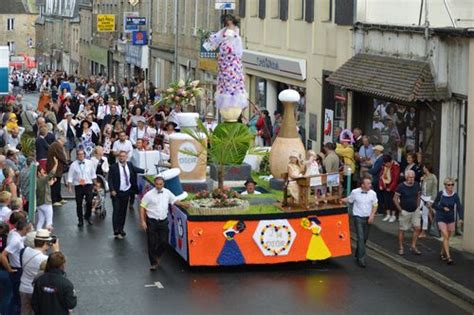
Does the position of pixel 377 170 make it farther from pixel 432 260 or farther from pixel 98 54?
pixel 98 54

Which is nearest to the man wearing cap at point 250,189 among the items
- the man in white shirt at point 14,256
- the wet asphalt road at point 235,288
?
the wet asphalt road at point 235,288

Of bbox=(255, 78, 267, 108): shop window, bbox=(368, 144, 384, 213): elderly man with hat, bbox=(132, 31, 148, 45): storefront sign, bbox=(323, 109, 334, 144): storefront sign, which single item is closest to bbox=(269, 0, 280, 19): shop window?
bbox=(255, 78, 267, 108): shop window

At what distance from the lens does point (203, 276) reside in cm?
1770

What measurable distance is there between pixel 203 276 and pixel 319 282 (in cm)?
177

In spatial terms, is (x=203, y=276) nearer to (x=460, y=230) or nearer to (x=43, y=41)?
(x=460, y=230)

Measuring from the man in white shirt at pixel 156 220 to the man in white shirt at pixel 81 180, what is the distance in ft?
14.7

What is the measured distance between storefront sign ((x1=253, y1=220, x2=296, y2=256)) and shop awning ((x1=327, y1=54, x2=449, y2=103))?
5197mm

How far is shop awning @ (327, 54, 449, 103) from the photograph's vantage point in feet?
72.5

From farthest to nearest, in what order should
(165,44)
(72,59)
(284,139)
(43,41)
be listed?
(43,41) < (72,59) < (165,44) < (284,139)

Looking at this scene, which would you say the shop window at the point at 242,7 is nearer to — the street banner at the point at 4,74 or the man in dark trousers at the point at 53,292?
the street banner at the point at 4,74

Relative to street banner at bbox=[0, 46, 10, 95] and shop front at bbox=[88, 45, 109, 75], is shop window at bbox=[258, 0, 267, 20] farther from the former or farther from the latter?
shop front at bbox=[88, 45, 109, 75]

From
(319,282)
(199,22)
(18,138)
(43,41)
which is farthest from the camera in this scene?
(43,41)

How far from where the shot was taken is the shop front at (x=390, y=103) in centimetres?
2225

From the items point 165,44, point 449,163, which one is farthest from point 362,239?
point 165,44
